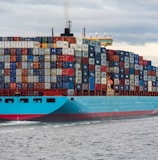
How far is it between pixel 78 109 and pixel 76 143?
98.1 ft

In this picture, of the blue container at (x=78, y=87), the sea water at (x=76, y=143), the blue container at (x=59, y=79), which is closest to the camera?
the sea water at (x=76, y=143)

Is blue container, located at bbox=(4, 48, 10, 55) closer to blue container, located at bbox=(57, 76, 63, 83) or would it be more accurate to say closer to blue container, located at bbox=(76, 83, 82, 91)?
blue container, located at bbox=(57, 76, 63, 83)

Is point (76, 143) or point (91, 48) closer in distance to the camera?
point (76, 143)

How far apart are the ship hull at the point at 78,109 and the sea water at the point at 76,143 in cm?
837

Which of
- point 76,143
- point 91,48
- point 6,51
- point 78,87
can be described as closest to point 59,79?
point 78,87

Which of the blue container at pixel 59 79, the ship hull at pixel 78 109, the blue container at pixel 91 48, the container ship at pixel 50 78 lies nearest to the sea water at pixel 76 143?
the ship hull at pixel 78 109

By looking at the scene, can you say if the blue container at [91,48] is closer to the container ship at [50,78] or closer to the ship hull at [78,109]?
the container ship at [50,78]

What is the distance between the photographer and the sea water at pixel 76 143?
45.6 m

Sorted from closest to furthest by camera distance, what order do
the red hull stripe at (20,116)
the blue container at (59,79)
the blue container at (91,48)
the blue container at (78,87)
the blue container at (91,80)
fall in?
1. the red hull stripe at (20,116)
2. the blue container at (59,79)
3. the blue container at (78,87)
4. the blue container at (91,80)
5. the blue container at (91,48)

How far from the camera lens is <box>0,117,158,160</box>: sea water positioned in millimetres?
45562

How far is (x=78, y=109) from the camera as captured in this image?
272ft

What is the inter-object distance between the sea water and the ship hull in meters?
8.37

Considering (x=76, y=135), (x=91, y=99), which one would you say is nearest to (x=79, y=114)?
(x=91, y=99)

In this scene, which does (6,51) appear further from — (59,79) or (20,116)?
(20,116)
